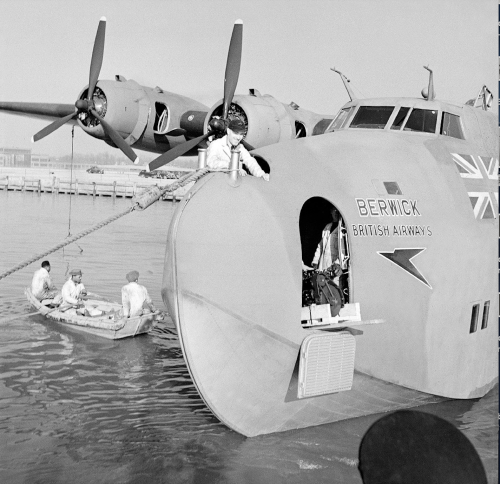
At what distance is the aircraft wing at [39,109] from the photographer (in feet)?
55.1

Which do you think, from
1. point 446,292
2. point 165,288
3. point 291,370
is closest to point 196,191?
point 165,288

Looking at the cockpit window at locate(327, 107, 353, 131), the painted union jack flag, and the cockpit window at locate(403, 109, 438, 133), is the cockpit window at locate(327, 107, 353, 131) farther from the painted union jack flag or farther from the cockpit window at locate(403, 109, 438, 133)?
the painted union jack flag

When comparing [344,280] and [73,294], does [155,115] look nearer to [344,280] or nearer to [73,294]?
[73,294]

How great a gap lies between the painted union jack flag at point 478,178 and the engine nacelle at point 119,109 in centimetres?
843

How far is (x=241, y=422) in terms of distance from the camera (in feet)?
25.6

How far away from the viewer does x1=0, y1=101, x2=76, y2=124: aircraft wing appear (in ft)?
55.1

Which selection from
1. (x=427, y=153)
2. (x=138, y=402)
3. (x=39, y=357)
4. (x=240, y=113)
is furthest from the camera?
(x=240, y=113)

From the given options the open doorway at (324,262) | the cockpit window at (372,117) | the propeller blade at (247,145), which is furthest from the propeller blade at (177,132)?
the open doorway at (324,262)

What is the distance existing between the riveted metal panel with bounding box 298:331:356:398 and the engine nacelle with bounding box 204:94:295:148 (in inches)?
286

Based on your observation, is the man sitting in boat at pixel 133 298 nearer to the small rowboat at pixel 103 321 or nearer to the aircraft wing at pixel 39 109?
the small rowboat at pixel 103 321

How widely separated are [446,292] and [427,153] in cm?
208

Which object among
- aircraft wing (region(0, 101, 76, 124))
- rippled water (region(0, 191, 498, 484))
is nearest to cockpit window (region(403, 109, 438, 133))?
rippled water (region(0, 191, 498, 484))

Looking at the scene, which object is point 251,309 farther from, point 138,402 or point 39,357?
point 39,357

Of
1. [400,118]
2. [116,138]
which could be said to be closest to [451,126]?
[400,118]
